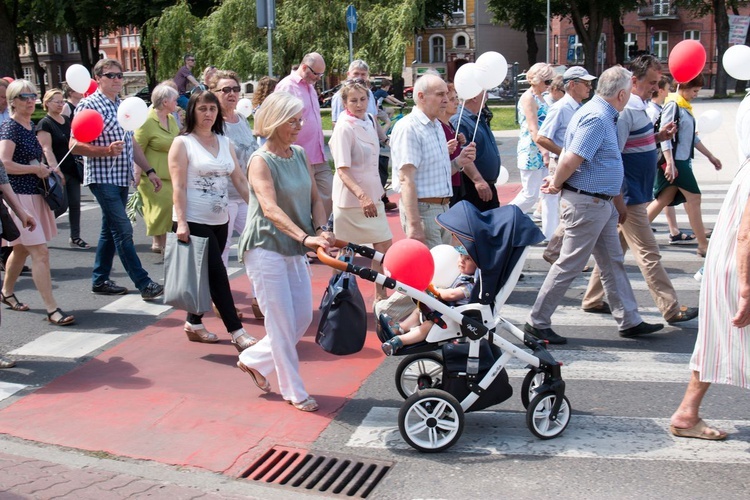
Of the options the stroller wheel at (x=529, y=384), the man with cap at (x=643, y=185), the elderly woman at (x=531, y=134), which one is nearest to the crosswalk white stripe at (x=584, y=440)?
the stroller wheel at (x=529, y=384)

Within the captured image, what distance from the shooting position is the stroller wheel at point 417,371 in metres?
5.05

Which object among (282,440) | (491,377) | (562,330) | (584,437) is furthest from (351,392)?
(562,330)

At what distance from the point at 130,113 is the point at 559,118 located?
12.3 ft

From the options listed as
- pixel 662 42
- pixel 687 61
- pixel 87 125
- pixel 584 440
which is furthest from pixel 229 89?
pixel 662 42

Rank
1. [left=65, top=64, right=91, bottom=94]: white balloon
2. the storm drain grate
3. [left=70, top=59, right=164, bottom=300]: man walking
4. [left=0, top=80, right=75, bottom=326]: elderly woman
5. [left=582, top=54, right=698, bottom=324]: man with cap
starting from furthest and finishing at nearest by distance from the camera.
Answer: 1. [left=65, top=64, right=91, bottom=94]: white balloon
2. [left=70, top=59, right=164, bottom=300]: man walking
3. [left=0, top=80, right=75, bottom=326]: elderly woman
4. [left=582, top=54, right=698, bottom=324]: man with cap
5. the storm drain grate

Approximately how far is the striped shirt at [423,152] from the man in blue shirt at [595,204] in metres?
0.80

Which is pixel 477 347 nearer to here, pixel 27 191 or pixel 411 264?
pixel 411 264

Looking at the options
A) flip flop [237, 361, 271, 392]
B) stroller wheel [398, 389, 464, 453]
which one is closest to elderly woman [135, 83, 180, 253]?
flip flop [237, 361, 271, 392]

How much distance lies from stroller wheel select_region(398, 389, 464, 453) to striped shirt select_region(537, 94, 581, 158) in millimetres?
3891

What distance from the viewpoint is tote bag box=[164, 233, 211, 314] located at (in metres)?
5.89

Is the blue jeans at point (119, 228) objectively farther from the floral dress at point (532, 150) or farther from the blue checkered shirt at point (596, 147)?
the floral dress at point (532, 150)

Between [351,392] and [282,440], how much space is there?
2.65 feet

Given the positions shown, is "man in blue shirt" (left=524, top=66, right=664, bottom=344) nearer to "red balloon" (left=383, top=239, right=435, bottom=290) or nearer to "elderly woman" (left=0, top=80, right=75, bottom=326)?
"red balloon" (left=383, top=239, right=435, bottom=290)

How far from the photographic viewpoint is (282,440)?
4.82 meters
